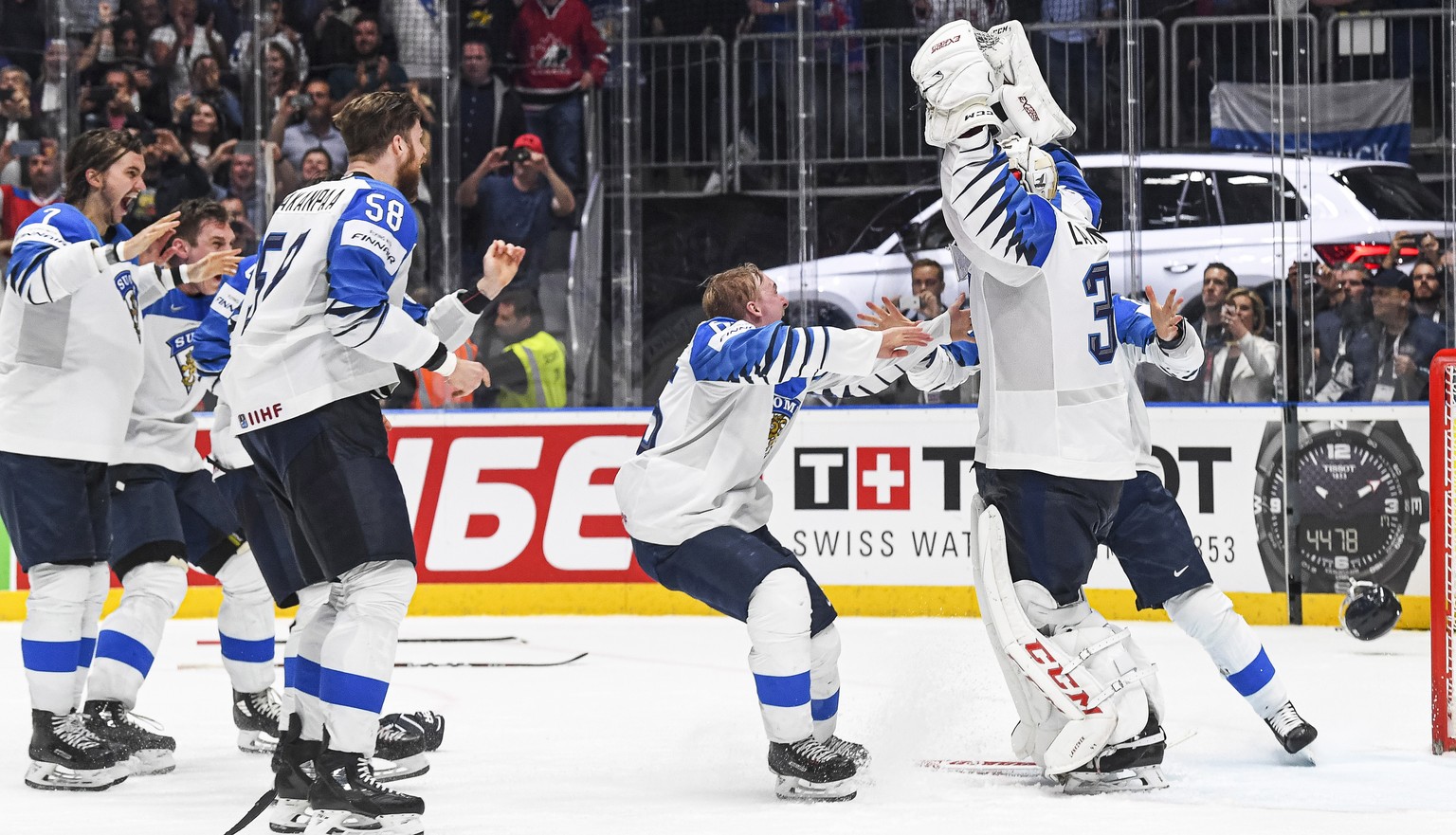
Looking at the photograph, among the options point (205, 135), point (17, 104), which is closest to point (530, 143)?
point (205, 135)

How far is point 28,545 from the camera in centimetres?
421

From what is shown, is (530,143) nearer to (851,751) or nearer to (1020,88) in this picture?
(1020,88)

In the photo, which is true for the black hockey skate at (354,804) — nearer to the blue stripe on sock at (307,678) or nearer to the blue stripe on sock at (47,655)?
→ the blue stripe on sock at (307,678)

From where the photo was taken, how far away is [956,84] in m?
3.77

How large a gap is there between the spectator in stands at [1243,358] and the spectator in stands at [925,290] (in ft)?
4.60

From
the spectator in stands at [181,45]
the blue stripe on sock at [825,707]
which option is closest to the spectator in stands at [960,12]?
the spectator in stands at [181,45]

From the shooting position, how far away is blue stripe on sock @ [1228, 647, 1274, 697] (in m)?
4.21

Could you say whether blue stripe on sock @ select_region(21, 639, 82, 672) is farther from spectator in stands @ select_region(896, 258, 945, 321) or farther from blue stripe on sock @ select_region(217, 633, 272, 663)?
spectator in stands @ select_region(896, 258, 945, 321)

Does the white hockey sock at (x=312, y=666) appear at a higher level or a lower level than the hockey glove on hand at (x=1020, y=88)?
lower

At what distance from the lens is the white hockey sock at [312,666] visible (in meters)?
3.62

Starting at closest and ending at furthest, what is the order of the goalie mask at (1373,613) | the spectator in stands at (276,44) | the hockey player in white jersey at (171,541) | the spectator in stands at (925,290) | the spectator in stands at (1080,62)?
the hockey player in white jersey at (171,541), the goalie mask at (1373,613), the spectator in stands at (1080,62), the spectator in stands at (925,290), the spectator in stands at (276,44)

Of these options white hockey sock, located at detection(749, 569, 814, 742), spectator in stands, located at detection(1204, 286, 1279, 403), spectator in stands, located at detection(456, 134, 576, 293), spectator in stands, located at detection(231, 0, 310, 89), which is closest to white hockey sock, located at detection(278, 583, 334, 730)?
white hockey sock, located at detection(749, 569, 814, 742)

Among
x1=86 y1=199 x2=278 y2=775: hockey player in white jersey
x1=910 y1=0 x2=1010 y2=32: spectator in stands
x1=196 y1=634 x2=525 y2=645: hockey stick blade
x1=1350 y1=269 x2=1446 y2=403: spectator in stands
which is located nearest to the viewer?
x1=86 y1=199 x2=278 y2=775: hockey player in white jersey

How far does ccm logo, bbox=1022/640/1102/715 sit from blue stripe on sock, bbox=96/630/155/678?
7.93 feet
